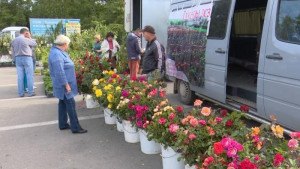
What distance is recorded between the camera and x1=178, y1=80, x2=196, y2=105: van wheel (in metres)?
6.56

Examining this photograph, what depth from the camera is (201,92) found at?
585 cm

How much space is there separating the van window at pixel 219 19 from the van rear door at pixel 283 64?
106cm

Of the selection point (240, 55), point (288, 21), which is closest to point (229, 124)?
point (288, 21)

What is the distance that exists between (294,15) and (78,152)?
3507 millimetres

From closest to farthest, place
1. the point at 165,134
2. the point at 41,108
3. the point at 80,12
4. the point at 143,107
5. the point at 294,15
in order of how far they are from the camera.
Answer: the point at 165,134, the point at 294,15, the point at 143,107, the point at 41,108, the point at 80,12

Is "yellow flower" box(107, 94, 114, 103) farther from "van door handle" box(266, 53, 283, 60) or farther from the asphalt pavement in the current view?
"van door handle" box(266, 53, 283, 60)

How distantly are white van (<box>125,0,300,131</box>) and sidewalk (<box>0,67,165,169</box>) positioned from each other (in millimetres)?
1772

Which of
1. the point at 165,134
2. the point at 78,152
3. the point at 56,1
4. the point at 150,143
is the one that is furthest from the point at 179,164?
the point at 56,1

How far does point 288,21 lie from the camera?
12.2 feet

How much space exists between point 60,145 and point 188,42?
3.10 m

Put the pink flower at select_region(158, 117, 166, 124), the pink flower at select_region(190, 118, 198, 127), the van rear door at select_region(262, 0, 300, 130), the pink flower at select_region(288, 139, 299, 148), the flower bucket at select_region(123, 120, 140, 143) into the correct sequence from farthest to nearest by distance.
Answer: the flower bucket at select_region(123, 120, 140, 143) → the van rear door at select_region(262, 0, 300, 130) → the pink flower at select_region(158, 117, 166, 124) → the pink flower at select_region(190, 118, 198, 127) → the pink flower at select_region(288, 139, 299, 148)

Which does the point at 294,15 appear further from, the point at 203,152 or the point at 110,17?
the point at 110,17

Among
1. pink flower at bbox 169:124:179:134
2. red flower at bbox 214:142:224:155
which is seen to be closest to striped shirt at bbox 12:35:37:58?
pink flower at bbox 169:124:179:134

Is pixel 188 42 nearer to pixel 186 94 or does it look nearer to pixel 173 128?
pixel 186 94
